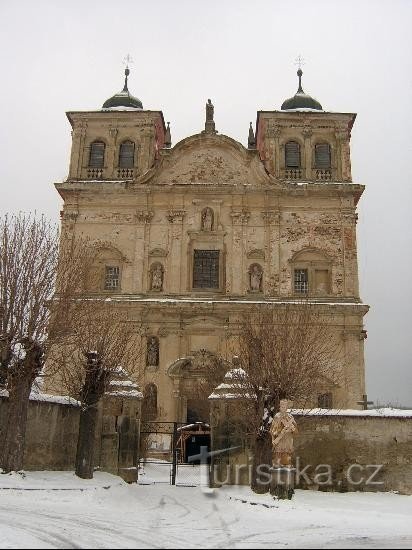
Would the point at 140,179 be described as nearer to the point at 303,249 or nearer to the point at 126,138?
the point at 126,138

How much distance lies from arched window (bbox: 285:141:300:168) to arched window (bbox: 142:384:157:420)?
12.0m

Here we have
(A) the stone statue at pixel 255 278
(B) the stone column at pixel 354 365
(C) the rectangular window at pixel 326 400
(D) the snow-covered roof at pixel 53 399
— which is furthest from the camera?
(A) the stone statue at pixel 255 278

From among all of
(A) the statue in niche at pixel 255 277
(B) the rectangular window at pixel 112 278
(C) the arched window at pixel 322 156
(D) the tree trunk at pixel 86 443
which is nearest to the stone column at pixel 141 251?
(B) the rectangular window at pixel 112 278

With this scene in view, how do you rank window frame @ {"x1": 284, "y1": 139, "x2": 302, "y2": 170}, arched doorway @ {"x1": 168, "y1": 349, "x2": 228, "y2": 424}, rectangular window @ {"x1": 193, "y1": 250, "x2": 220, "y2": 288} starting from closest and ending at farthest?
1. arched doorway @ {"x1": 168, "y1": 349, "x2": 228, "y2": 424}
2. rectangular window @ {"x1": 193, "y1": 250, "x2": 220, "y2": 288}
3. window frame @ {"x1": 284, "y1": 139, "x2": 302, "y2": 170}

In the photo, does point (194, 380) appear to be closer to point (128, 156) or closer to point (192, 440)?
point (192, 440)

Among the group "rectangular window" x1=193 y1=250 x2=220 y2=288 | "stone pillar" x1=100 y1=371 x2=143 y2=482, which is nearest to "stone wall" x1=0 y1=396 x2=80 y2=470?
"stone pillar" x1=100 y1=371 x2=143 y2=482

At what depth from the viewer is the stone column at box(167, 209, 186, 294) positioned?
90.4ft

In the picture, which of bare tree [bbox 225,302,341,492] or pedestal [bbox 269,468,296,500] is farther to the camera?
bare tree [bbox 225,302,341,492]

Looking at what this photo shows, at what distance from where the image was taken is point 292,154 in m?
30.4

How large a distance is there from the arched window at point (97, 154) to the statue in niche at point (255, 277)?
878cm

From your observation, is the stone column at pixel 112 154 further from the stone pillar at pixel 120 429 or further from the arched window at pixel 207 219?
the stone pillar at pixel 120 429

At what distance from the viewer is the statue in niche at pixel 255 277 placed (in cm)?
2750

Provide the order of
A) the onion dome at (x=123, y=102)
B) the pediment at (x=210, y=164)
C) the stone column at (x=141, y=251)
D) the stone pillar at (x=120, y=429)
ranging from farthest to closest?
1. the onion dome at (x=123, y=102)
2. the pediment at (x=210, y=164)
3. the stone column at (x=141, y=251)
4. the stone pillar at (x=120, y=429)

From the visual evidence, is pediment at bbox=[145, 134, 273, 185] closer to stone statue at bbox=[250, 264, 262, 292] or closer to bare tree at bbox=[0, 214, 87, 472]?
stone statue at bbox=[250, 264, 262, 292]
